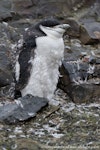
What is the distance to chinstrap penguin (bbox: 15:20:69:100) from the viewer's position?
6227mm

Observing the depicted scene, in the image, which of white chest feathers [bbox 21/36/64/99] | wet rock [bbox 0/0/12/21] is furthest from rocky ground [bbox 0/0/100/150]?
white chest feathers [bbox 21/36/64/99]

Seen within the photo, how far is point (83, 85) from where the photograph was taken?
22.0 feet

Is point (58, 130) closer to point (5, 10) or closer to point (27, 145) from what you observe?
point (27, 145)

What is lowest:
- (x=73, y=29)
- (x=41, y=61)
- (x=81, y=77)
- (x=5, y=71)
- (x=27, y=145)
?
(x=73, y=29)

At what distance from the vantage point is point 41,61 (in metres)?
6.24

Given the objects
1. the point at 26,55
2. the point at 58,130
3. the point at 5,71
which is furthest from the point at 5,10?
the point at 58,130

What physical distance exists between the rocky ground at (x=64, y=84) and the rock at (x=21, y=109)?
0.05m

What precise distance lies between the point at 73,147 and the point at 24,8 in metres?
3.93

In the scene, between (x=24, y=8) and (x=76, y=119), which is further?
(x=24, y=8)

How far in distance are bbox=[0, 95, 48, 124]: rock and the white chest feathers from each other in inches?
6.3

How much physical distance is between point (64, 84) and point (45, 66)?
2.30 feet

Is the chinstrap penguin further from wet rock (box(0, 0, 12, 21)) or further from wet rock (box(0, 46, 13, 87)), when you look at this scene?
wet rock (box(0, 0, 12, 21))

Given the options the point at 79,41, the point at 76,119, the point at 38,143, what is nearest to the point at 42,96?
the point at 76,119

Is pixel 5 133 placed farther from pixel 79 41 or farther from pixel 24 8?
pixel 24 8
